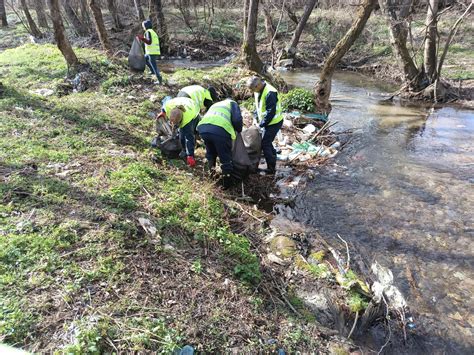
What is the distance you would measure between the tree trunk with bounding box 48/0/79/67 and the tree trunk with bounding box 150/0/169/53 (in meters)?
9.04

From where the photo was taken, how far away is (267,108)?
5633 millimetres

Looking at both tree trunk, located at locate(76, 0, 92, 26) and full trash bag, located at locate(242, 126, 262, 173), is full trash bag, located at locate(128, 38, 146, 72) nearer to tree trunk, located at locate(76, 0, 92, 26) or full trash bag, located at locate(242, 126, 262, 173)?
full trash bag, located at locate(242, 126, 262, 173)

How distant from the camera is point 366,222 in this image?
5.04 m

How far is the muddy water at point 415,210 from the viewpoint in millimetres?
3695

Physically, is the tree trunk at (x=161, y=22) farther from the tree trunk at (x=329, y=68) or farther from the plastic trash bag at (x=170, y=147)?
the plastic trash bag at (x=170, y=147)

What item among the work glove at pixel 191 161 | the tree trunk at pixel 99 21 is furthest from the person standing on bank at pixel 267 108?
the tree trunk at pixel 99 21

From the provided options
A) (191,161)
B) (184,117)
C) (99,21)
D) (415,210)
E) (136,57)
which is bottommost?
(415,210)

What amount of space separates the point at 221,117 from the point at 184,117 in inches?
25.1

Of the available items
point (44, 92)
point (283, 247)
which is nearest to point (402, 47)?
point (283, 247)

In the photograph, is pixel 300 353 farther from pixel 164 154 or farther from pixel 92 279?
pixel 164 154

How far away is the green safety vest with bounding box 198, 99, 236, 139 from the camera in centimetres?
484

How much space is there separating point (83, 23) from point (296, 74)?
1292cm

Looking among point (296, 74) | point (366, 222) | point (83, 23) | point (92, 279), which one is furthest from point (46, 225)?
point (83, 23)

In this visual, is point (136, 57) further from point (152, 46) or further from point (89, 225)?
point (89, 225)
